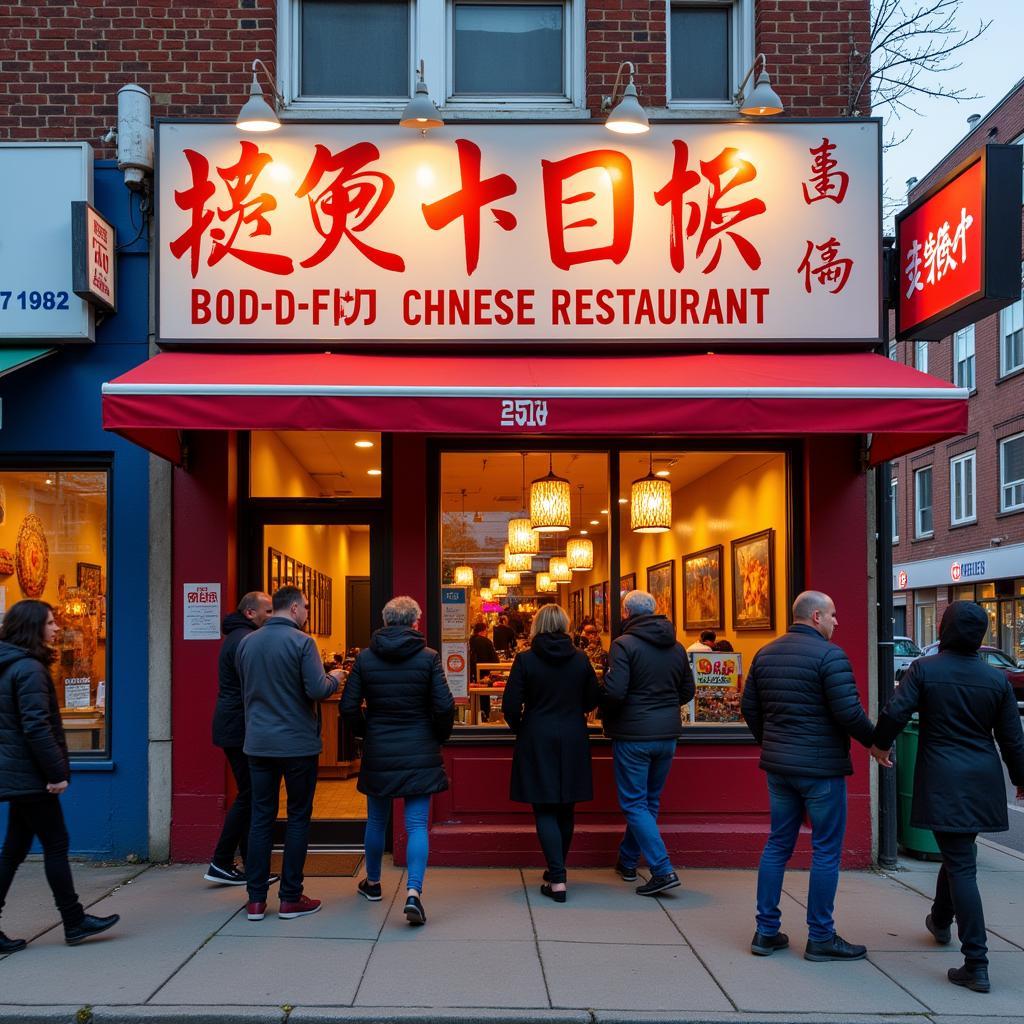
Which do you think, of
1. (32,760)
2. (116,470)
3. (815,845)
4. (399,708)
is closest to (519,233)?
(116,470)

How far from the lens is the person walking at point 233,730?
7.21 m

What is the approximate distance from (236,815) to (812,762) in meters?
3.75

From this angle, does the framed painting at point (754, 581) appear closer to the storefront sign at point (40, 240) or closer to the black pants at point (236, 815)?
the black pants at point (236, 815)

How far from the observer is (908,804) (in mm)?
8203

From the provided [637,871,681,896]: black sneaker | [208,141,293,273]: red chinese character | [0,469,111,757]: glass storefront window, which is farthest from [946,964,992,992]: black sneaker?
[208,141,293,273]: red chinese character

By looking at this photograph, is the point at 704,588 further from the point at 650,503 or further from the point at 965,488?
the point at 965,488

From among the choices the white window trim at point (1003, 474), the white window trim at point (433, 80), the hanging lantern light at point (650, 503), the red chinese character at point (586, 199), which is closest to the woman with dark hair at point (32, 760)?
the red chinese character at point (586, 199)

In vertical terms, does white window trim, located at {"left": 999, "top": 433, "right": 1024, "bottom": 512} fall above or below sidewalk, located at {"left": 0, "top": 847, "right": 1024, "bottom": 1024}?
above

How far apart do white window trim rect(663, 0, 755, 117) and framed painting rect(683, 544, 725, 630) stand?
3538mm

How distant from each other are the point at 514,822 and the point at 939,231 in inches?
203

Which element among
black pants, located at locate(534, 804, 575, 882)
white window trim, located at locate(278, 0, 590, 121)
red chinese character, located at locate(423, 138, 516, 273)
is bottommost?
black pants, located at locate(534, 804, 575, 882)

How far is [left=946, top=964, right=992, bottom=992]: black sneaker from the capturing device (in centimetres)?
548

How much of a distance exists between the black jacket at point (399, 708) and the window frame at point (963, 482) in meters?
29.3

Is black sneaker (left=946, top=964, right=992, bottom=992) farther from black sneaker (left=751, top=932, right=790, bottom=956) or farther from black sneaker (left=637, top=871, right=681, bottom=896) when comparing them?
black sneaker (left=637, top=871, right=681, bottom=896)
